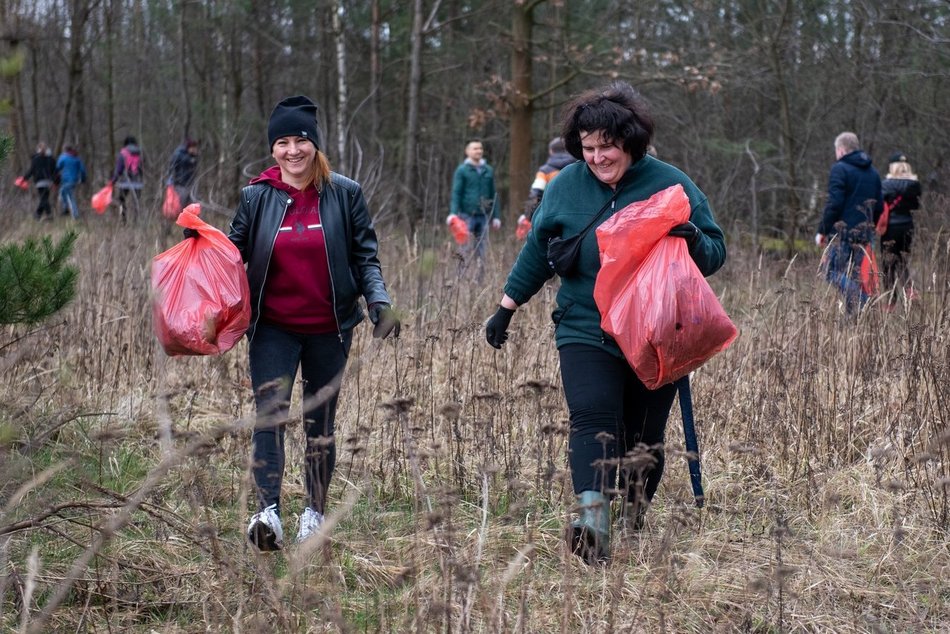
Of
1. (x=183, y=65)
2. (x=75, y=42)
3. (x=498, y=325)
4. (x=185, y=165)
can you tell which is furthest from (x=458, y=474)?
(x=183, y=65)

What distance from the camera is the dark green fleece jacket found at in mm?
3449

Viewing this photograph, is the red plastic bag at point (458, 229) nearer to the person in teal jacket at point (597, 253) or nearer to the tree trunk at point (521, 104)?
the tree trunk at point (521, 104)

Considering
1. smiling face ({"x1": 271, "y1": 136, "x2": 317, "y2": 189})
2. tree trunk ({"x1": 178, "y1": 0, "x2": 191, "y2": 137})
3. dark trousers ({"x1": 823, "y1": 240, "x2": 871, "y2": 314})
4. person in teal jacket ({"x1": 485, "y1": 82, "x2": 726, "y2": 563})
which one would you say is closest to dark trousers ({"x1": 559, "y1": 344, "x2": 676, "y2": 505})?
person in teal jacket ({"x1": 485, "y1": 82, "x2": 726, "y2": 563})

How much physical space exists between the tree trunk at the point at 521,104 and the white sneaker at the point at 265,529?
35.0 feet

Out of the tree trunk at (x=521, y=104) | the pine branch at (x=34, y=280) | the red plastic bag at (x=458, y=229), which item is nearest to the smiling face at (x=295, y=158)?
the pine branch at (x=34, y=280)

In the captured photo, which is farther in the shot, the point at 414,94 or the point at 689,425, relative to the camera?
the point at 414,94

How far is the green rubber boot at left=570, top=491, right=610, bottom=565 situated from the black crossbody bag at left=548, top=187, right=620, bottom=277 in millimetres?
727

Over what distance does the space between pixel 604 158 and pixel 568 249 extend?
31 centimetres

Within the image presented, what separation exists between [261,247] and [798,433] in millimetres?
2391

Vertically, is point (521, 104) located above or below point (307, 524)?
below

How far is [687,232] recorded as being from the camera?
3.32 meters

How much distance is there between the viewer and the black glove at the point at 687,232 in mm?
3309

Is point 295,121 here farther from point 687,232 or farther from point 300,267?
point 687,232

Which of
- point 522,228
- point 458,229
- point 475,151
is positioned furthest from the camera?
point 475,151
